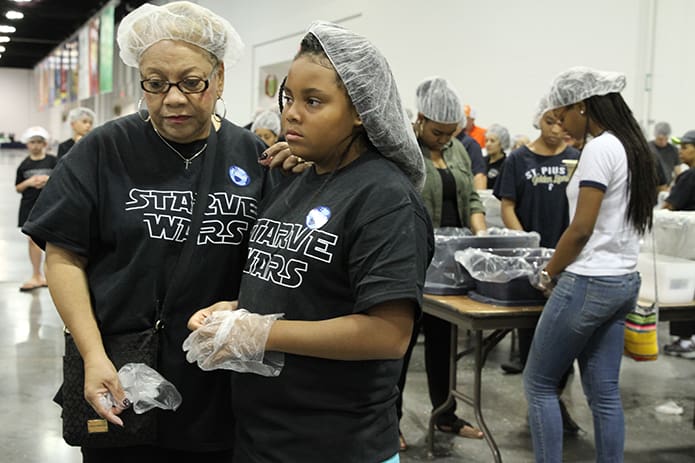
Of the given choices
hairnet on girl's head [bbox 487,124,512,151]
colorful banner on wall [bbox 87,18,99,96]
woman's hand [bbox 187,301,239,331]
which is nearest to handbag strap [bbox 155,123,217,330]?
woman's hand [bbox 187,301,239,331]

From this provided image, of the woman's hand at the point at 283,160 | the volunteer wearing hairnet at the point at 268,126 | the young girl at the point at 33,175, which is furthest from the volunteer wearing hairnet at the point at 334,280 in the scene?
the young girl at the point at 33,175

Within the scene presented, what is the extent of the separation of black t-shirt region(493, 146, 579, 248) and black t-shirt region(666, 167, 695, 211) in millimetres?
1532

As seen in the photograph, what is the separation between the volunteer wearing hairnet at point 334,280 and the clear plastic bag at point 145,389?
0.67ft

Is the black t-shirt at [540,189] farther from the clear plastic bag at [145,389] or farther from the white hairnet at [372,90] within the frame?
the clear plastic bag at [145,389]

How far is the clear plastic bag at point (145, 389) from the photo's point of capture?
144 centimetres

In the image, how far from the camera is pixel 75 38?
2420 centimetres

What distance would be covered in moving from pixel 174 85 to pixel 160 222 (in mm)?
259

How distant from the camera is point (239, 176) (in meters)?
1.56

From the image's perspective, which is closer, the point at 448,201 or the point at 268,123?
the point at 448,201

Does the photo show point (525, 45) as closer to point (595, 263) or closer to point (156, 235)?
point (595, 263)

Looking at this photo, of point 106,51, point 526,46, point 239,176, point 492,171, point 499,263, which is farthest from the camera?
point 106,51

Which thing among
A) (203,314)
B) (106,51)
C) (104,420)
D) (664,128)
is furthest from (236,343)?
(106,51)

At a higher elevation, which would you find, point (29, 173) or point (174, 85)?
point (174, 85)

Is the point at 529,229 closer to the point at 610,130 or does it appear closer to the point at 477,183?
the point at 610,130
